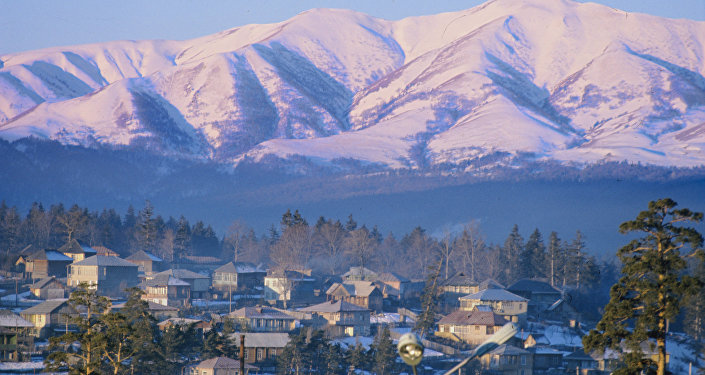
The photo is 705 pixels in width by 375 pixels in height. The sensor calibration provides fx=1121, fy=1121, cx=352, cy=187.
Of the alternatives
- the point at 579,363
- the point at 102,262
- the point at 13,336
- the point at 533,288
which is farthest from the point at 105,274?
the point at 579,363

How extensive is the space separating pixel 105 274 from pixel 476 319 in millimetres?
44277

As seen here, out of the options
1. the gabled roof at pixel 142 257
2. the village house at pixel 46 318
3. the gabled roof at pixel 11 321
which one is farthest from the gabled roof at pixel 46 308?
the gabled roof at pixel 142 257

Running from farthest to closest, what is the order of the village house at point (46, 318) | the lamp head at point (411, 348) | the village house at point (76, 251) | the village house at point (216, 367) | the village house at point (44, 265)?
1. the village house at point (76, 251)
2. the village house at point (44, 265)
3. the village house at point (46, 318)
4. the village house at point (216, 367)
5. the lamp head at point (411, 348)

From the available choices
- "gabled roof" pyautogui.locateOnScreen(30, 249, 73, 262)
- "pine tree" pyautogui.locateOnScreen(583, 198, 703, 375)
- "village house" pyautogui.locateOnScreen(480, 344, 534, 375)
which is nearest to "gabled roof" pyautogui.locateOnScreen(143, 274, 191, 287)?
"gabled roof" pyautogui.locateOnScreen(30, 249, 73, 262)

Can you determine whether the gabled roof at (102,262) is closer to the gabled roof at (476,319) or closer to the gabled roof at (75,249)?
the gabled roof at (75,249)

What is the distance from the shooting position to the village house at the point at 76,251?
445 feet

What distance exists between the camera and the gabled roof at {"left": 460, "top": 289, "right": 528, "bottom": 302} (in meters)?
121

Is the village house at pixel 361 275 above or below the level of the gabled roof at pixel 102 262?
below

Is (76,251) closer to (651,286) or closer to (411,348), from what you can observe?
(651,286)

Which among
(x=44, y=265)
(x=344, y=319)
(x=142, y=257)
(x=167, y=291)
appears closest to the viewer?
(x=344, y=319)

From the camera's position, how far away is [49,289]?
11500cm

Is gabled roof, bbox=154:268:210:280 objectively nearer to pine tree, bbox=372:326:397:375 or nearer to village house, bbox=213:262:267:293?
village house, bbox=213:262:267:293

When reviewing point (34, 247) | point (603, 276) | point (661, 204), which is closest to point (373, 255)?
point (603, 276)

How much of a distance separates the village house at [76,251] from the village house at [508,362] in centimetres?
5896
